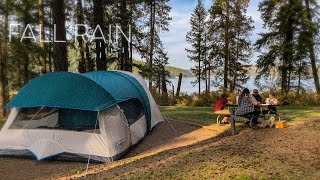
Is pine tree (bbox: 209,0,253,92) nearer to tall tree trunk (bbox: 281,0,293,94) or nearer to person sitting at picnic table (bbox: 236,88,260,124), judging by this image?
tall tree trunk (bbox: 281,0,293,94)

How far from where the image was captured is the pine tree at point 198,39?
38719mm

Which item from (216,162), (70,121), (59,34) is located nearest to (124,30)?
(59,34)

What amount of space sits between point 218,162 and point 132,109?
16.3 ft

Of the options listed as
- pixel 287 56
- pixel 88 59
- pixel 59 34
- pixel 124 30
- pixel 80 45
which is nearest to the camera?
pixel 59 34

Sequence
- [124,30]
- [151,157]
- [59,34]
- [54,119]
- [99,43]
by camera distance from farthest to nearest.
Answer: [124,30]
[99,43]
[59,34]
[54,119]
[151,157]

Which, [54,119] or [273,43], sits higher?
[273,43]

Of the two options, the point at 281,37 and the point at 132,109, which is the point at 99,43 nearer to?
the point at 132,109

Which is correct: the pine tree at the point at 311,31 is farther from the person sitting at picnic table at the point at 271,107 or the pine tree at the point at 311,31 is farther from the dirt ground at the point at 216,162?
the dirt ground at the point at 216,162

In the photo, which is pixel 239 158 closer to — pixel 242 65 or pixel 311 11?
pixel 311 11

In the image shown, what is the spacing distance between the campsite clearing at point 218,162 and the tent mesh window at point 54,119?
985mm

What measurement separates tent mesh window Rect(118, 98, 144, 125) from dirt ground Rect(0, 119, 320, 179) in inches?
33.6

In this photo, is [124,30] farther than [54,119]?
Yes

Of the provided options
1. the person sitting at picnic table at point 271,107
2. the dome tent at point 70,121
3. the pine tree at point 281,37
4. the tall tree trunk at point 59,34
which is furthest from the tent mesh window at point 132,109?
the pine tree at point 281,37

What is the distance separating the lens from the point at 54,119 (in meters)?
9.56
